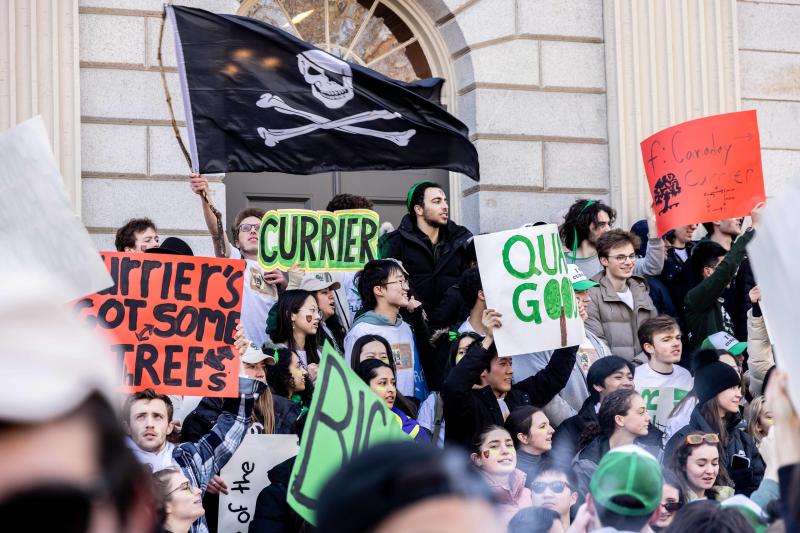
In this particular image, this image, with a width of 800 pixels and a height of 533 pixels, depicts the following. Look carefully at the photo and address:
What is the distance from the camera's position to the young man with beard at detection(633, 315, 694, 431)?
7.89 meters

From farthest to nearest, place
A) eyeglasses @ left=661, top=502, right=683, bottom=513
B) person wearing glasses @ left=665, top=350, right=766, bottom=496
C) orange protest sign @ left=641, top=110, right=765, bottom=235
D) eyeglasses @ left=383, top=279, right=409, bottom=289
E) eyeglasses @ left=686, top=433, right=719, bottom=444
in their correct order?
orange protest sign @ left=641, top=110, right=765, bottom=235 → eyeglasses @ left=383, top=279, right=409, bottom=289 → person wearing glasses @ left=665, top=350, right=766, bottom=496 → eyeglasses @ left=686, top=433, right=719, bottom=444 → eyeglasses @ left=661, top=502, right=683, bottom=513

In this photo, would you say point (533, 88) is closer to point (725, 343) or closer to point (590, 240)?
point (590, 240)

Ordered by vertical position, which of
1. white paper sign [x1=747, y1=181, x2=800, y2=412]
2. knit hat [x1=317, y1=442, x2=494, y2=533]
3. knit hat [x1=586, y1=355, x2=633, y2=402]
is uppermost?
white paper sign [x1=747, y1=181, x2=800, y2=412]

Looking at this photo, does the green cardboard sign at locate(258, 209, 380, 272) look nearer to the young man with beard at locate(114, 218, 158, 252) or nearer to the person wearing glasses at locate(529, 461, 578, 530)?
the young man with beard at locate(114, 218, 158, 252)

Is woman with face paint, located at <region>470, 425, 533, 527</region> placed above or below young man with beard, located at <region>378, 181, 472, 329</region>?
below

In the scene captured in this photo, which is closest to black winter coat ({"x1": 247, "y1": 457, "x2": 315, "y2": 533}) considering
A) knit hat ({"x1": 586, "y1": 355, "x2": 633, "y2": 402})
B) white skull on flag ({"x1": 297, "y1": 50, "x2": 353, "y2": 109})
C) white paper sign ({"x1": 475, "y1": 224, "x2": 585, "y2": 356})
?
white paper sign ({"x1": 475, "y1": 224, "x2": 585, "y2": 356})

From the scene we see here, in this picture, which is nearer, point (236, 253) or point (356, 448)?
point (356, 448)

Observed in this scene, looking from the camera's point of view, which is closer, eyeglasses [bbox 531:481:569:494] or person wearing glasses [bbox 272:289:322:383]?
eyeglasses [bbox 531:481:569:494]

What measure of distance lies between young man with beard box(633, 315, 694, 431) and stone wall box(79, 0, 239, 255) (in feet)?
12.1

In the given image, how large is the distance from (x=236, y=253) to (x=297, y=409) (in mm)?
1841

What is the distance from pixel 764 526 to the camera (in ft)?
14.8

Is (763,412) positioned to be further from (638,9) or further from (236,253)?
(638,9)

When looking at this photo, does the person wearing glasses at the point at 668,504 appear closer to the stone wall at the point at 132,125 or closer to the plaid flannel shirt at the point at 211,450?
the plaid flannel shirt at the point at 211,450

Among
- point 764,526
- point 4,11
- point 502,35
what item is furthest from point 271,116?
point 764,526
